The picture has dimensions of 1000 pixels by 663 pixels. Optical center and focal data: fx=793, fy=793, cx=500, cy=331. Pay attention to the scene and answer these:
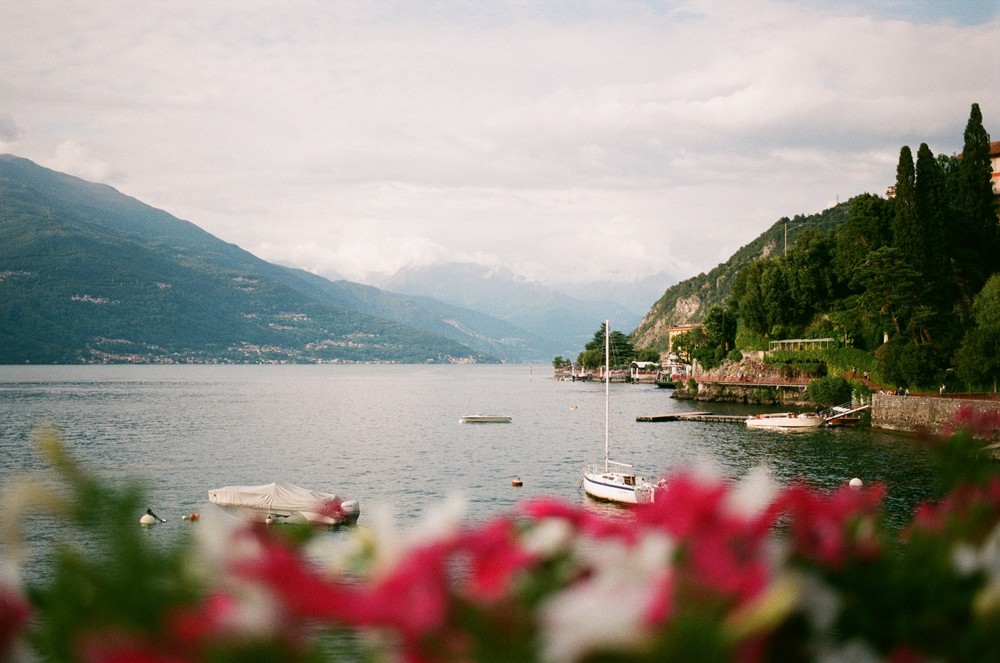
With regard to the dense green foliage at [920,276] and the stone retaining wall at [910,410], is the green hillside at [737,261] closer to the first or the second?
the dense green foliage at [920,276]

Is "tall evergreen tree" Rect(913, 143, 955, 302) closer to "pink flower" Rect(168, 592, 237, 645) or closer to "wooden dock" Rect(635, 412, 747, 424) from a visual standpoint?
"wooden dock" Rect(635, 412, 747, 424)

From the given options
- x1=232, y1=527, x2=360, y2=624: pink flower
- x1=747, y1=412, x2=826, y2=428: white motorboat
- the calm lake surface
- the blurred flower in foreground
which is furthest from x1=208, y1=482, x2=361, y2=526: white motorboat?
x1=747, y1=412, x2=826, y2=428: white motorboat

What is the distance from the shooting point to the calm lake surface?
1414 inches

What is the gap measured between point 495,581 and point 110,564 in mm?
625

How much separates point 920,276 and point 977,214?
10.1 m

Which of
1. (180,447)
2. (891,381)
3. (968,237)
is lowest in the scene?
(180,447)

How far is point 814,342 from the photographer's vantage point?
79.3 m

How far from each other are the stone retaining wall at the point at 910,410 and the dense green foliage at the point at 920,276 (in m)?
2.38

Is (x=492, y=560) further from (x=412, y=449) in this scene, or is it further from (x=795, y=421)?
(x=795, y=421)

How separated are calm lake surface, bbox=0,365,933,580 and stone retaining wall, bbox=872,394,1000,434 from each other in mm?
1583

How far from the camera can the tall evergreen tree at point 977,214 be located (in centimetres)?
6091

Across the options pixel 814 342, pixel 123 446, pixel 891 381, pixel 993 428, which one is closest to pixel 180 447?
pixel 123 446

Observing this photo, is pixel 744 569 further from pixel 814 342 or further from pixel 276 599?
pixel 814 342

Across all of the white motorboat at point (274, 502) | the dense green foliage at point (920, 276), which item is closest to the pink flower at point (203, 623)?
the white motorboat at point (274, 502)
